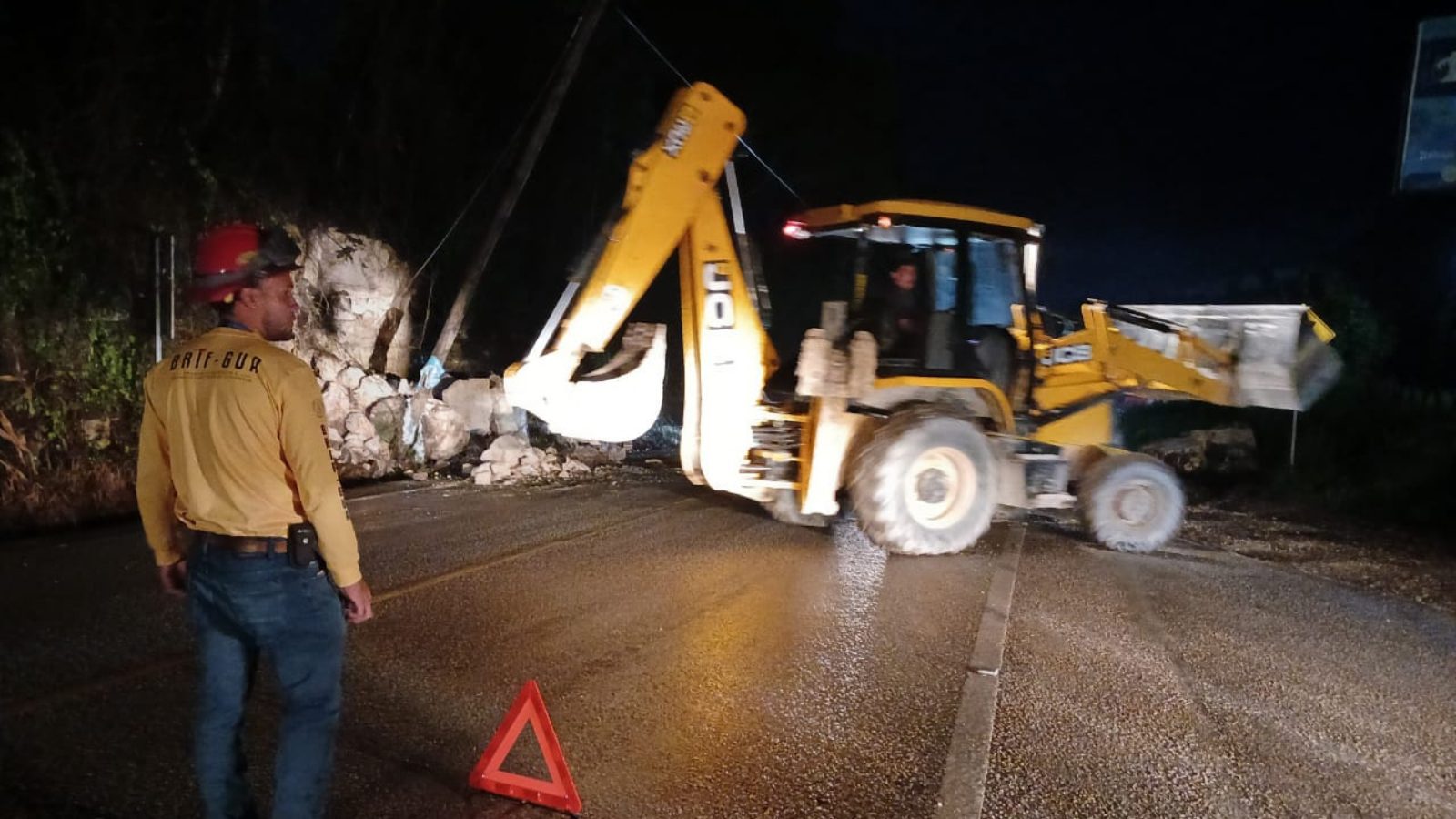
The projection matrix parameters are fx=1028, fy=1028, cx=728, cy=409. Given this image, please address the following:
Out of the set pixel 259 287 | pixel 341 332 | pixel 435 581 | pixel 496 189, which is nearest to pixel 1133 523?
pixel 435 581

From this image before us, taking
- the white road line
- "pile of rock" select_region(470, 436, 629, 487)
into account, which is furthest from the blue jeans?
"pile of rock" select_region(470, 436, 629, 487)

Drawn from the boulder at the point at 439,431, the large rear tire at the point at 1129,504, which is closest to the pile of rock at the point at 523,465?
the boulder at the point at 439,431

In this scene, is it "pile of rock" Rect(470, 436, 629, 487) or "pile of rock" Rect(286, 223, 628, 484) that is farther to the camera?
"pile of rock" Rect(286, 223, 628, 484)

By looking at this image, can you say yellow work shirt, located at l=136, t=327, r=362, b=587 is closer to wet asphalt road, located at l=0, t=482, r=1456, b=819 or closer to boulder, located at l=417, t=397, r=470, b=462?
wet asphalt road, located at l=0, t=482, r=1456, b=819

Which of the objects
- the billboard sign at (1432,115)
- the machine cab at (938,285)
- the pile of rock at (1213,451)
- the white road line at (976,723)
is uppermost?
the billboard sign at (1432,115)

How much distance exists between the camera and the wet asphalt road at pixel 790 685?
4.15 meters

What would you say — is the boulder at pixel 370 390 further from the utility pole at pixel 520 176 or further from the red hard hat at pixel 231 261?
the red hard hat at pixel 231 261

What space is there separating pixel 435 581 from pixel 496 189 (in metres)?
13.3

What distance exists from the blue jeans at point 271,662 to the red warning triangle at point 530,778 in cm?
79

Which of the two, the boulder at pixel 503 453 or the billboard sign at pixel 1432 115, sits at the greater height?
the billboard sign at pixel 1432 115

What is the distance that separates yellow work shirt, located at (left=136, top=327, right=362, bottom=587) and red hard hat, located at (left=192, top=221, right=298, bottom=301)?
5.2 inches

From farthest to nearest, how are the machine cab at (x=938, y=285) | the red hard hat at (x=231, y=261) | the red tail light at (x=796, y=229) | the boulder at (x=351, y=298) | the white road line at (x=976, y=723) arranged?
the boulder at (x=351, y=298) < the red tail light at (x=796, y=229) < the machine cab at (x=938, y=285) < the white road line at (x=976, y=723) < the red hard hat at (x=231, y=261)

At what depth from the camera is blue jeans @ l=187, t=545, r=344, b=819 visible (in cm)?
299

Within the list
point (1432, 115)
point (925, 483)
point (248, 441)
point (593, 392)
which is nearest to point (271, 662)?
point (248, 441)
